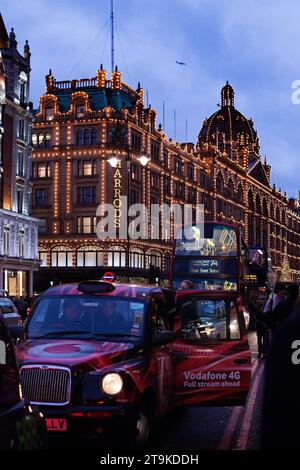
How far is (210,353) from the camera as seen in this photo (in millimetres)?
9672

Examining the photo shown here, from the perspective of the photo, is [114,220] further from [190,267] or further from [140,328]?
[140,328]

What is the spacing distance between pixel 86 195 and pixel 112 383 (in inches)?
2472

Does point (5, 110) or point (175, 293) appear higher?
point (5, 110)

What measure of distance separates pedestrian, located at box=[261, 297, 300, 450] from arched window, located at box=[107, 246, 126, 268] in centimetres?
6605

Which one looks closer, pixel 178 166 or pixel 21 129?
pixel 21 129

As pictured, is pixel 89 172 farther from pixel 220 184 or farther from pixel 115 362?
pixel 115 362

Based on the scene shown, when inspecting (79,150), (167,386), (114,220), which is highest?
(79,150)

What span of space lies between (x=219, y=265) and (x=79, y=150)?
44.3m

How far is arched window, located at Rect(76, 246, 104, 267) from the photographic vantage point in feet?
224

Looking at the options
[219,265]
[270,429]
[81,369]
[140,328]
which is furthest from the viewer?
[219,265]

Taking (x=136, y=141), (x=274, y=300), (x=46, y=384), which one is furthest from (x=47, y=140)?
(x=46, y=384)

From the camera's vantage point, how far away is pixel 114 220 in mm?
67562

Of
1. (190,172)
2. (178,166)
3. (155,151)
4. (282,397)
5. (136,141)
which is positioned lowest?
(282,397)
